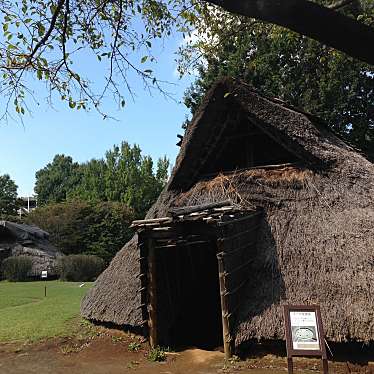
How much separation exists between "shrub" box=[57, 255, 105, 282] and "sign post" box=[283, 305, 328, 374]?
23.3 meters

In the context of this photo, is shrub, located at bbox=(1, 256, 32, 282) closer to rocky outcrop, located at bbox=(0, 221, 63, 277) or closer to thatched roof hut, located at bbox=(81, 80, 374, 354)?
rocky outcrop, located at bbox=(0, 221, 63, 277)

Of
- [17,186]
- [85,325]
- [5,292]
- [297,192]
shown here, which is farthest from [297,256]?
[17,186]

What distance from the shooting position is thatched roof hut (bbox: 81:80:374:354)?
314 inches

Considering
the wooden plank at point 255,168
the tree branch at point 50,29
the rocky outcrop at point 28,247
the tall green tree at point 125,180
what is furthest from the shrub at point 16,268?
the tree branch at point 50,29

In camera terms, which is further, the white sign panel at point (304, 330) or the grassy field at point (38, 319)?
the grassy field at point (38, 319)

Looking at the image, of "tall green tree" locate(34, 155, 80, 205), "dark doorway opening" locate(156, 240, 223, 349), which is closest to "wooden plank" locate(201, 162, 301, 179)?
"dark doorway opening" locate(156, 240, 223, 349)

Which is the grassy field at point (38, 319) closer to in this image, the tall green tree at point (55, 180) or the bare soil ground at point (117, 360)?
the bare soil ground at point (117, 360)

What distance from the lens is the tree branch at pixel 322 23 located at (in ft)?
11.9

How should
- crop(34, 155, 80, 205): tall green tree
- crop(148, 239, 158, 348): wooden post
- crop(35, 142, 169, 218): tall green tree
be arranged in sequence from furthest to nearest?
1. crop(34, 155, 80, 205): tall green tree
2. crop(35, 142, 169, 218): tall green tree
3. crop(148, 239, 158, 348): wooden post

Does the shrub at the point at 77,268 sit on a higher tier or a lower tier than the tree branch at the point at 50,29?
lower

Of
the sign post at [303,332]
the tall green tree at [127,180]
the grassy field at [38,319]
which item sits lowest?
the grassy field at [38,319]

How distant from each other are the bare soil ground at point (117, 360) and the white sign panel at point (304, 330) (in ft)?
5.36

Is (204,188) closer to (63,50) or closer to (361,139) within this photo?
(63,50)

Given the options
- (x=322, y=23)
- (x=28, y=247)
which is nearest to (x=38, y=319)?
(x=322, y=23)
